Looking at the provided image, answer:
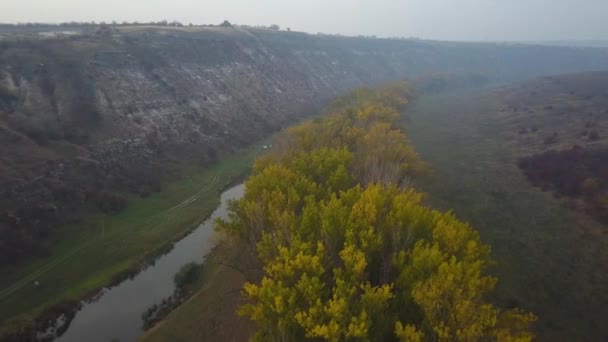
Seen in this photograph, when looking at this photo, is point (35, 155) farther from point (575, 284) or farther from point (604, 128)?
point (604, 128)

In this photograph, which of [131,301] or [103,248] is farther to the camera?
[103,248]

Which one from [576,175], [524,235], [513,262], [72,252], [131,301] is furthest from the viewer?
[576,175]

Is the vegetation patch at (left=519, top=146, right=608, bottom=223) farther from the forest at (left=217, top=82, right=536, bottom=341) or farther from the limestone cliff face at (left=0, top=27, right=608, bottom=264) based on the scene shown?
the limestone cliff face at (left=0, top=27, right=608, bottom=264)

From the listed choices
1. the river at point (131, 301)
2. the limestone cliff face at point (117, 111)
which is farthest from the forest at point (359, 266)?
the limestone cliff face at point (117, 111)

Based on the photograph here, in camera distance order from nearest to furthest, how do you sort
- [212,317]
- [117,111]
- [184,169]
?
1. [212,317]
2. [184,169]
3. [117,111]

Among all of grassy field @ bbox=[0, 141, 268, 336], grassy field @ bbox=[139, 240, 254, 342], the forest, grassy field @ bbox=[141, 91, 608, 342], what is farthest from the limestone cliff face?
the forest

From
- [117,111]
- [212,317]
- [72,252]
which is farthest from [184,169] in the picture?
[212,317]

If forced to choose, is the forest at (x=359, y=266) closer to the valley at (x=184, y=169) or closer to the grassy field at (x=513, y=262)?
the grassy field at (x=513, y=262)

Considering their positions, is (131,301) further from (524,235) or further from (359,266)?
(524,235)
